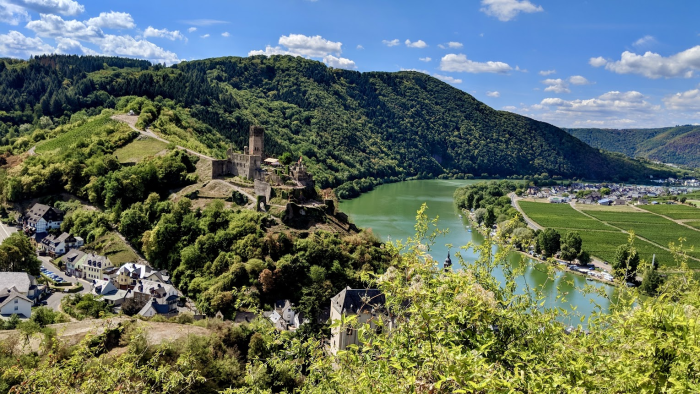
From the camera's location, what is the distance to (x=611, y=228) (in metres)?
56.4

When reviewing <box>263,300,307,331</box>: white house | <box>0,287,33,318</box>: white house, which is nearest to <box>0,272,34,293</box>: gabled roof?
<box>0,287,33,318</box>: white house

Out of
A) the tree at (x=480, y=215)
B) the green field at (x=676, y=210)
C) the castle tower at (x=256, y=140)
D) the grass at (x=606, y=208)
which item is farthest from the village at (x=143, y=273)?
the green field at (x=676, y=210)

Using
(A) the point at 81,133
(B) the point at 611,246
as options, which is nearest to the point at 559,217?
(B) the point at 611,246

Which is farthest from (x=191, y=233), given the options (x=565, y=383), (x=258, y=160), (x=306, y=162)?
(x=306, y=162)

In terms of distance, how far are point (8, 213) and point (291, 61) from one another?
341 feet

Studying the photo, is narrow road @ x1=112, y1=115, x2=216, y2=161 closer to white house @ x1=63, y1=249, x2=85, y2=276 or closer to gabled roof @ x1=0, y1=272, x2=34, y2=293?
white house @ x1=63, y1=249, x2=85, y2=276

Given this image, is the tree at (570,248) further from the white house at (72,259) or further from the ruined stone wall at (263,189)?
the white house at (72,259)

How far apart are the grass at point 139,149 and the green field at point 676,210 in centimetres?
6820

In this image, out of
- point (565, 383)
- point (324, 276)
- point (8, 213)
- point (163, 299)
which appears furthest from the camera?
point (8, 213)

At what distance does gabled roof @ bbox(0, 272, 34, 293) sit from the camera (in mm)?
23250

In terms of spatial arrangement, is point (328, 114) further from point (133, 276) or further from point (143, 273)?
point (133, 276)

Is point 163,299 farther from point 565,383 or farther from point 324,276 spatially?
point 565,383

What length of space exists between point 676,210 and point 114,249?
7720 cm

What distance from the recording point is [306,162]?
8056cm
